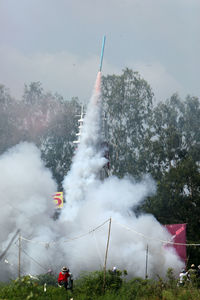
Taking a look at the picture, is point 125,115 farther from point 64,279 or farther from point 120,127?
point 64,279

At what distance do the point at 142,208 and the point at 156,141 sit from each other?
10.4 metres

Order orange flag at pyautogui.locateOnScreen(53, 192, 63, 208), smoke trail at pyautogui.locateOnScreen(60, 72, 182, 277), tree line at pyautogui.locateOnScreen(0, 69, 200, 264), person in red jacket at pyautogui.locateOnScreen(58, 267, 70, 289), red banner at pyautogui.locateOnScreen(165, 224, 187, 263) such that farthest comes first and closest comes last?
tree line at pyautogui.locateOnScreen(0, 69, 200, 264) < orange flag at pyautogui.locateOnScreen(53, 192, 63, 208) < smoke trail at pyautogui.locateOnScreen(60, 72, 182, 277) < red banner at pyautogui.locateOnScreen(165, 224, 187, 263) < person in red jacket at pyautogui.locateOnScreen(58, 267, 70, 289)

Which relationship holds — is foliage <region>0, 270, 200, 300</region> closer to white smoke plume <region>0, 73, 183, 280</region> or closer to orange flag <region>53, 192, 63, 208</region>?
white smoke plume <region>0, 73, 183, 280</region>

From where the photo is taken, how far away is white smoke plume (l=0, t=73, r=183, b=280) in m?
35.2

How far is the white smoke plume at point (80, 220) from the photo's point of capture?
35250 millimetres

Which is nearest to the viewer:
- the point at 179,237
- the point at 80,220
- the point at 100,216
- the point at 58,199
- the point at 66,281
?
the point at 66,281

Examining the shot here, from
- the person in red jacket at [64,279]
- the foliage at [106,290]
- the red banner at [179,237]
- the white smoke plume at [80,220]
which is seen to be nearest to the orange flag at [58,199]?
the white smoke plume at [80,220]

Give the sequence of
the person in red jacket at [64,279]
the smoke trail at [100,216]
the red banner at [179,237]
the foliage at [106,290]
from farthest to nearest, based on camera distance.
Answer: the smoke trail at [100,216], the red banner at [179,237], the person in red jacket at [64,279], the foliage at [106,290]

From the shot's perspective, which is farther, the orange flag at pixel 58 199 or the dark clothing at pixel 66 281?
the orange flag at pixel 58 199

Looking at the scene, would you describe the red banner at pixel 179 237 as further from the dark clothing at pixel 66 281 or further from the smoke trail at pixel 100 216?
the dark clothing at pixel 66 281

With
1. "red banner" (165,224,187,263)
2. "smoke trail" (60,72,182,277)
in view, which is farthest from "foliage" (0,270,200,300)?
"smoke trail" (60,72,182,277)

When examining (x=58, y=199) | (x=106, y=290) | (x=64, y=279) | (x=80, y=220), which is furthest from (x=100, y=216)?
(x=106, y=290)

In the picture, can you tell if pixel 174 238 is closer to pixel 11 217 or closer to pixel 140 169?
pixel 11 217

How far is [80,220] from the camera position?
132 ft
